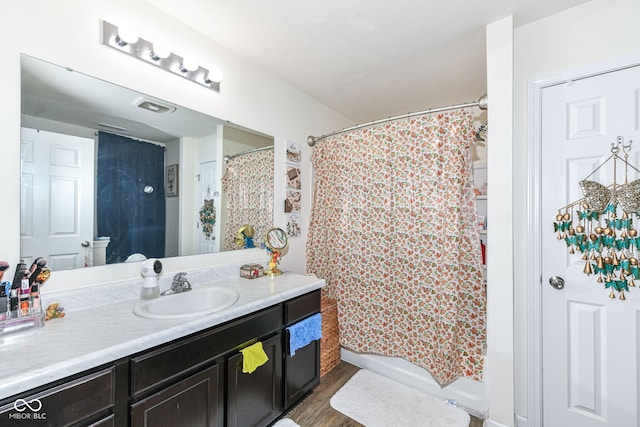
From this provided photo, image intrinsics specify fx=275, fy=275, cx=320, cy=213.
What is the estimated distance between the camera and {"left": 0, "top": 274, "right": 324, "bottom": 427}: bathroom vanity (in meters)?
0.86

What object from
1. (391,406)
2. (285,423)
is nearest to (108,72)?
(285,423)

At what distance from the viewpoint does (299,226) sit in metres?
2.59

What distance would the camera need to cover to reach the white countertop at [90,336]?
2.75 feet

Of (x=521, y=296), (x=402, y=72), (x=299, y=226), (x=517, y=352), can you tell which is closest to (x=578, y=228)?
(x=521, y=296)

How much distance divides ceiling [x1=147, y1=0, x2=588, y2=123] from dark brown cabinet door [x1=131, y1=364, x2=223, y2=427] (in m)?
1.95

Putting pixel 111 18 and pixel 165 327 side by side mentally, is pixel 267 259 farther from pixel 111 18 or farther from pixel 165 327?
pixel 111 18

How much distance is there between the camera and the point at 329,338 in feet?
7.65

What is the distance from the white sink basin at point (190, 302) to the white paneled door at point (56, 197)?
388 mm

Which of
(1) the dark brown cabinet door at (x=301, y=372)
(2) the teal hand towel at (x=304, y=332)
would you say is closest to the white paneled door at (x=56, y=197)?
(2) the teal hand towel at (x=304, y=332)

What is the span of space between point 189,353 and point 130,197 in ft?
3.01

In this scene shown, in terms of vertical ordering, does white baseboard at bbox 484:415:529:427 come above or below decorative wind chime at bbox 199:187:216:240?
below

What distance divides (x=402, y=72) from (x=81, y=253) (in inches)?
96.8

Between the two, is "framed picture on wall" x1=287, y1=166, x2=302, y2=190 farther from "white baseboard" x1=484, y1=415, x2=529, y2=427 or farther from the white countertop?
"white baseboard" x1=484, y1=415, x2=529, y2=427

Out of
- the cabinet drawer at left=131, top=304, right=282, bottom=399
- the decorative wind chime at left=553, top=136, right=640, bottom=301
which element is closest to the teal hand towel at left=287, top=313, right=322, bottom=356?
the cabinet drawer at left=131, top=304, right=282, bottom=399
